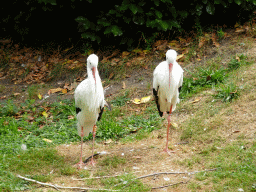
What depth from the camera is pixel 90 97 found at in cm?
483

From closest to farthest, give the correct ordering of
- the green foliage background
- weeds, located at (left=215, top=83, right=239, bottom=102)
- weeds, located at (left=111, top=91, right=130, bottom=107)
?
weeds, located at (left=215, top=83, right=239, bottom=102), weeds, located at (left=111, top=91, right=130, bottom=107), the green foliage background

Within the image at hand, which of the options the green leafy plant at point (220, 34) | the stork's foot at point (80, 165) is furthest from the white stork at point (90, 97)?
the green leafy plant at point (220, 34)

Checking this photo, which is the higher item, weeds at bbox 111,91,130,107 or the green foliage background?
the green foliage background

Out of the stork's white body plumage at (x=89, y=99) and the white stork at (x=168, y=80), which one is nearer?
the stork's white body plumage at (x=89, y=99)

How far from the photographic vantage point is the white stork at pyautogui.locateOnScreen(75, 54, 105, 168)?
4.73m

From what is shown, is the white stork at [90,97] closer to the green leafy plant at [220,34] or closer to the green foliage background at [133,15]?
the green foliage background at [133,15]

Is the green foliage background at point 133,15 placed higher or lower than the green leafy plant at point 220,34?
higher

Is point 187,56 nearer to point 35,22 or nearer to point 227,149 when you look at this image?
point 227,149

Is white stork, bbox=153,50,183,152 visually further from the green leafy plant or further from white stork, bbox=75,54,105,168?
the green leafy plant

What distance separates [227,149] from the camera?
4719 millimetres

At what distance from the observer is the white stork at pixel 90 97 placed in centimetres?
473

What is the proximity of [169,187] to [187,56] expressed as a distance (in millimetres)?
4182

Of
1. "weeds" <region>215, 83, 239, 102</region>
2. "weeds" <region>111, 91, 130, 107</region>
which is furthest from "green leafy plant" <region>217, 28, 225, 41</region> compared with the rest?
"weeds" <region>111, 91, 130, 107</region>

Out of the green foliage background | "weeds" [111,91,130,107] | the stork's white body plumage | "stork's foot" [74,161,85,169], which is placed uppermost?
the green foliage background
